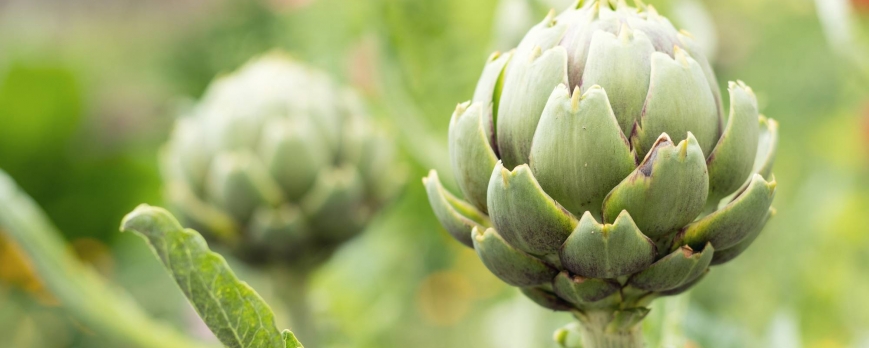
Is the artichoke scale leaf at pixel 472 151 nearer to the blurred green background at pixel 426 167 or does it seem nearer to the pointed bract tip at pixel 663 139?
the pointed bract tip at pixel 663 139

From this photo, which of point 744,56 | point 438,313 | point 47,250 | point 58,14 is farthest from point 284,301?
point 58,14

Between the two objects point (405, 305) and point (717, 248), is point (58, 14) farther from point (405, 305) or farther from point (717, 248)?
point (717, 248)

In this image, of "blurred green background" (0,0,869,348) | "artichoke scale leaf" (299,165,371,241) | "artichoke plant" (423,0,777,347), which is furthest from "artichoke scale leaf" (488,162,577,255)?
"artichoke scale leaf" (299,165,371,241)

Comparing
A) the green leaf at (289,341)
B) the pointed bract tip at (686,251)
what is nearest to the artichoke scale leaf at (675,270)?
the pointed bract tip at (686,251)

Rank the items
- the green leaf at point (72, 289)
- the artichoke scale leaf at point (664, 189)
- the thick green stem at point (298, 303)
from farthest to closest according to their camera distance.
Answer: the thick green stem at point (298, 303) < the green leaf at point (72, 289) < the artichoke scale leaf at point (664, 189)

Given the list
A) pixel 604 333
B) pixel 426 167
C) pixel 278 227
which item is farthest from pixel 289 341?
pixel 426 167

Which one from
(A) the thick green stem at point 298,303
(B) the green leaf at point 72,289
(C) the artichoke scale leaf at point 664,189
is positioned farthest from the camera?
(A) the thick green stem at point 298,303
